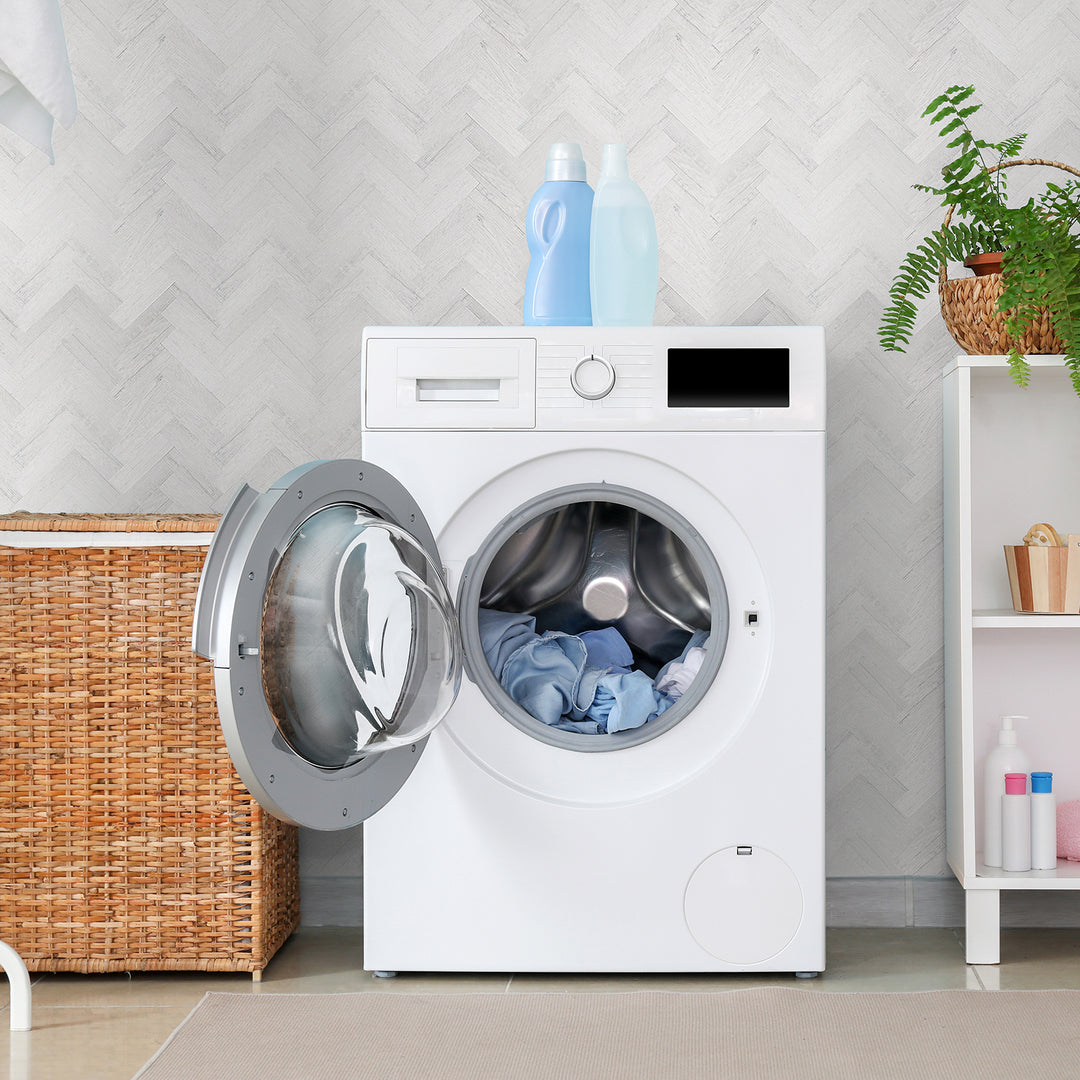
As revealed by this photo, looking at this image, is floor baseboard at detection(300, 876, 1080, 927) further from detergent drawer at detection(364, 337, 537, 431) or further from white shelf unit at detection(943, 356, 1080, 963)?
detergent drawer at detection(364, 337, 537, 431)

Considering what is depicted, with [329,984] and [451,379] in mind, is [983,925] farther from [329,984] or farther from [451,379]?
[451,379]

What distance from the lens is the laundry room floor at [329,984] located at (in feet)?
4.76

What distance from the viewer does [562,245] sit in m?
1.74

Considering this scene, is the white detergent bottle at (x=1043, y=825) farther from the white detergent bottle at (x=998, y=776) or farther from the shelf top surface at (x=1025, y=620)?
the shelf top surface at (x=1025, y=620)

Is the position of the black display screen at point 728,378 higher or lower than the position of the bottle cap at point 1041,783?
higher

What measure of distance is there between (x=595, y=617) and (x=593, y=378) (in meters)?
0.38

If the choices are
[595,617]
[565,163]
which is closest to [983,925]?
[595,617]

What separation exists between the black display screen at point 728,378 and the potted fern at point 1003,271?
0.23 meters

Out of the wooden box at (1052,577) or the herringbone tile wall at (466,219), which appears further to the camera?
the herringbone tile wall at (466,219)

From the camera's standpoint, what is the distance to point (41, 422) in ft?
6.72

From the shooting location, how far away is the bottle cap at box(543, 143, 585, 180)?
69.1 inches

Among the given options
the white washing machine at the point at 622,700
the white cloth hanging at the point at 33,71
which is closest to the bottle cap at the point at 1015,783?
the white washing machine at the point at 622,700

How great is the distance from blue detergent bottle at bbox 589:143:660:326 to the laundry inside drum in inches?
11.9

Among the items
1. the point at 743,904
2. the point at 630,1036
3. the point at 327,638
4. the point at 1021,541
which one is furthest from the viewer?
the point at 1021,541
